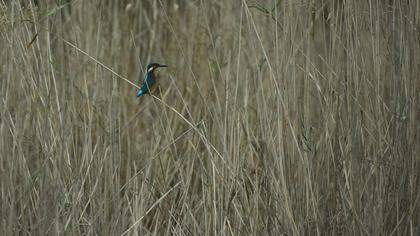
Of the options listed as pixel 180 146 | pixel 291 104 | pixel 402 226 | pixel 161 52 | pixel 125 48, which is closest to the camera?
pixel 402 226

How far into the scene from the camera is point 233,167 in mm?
2039

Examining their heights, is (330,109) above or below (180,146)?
above

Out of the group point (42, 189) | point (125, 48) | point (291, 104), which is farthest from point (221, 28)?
point (42, 189)

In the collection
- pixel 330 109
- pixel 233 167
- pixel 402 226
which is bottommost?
pixel 402 226

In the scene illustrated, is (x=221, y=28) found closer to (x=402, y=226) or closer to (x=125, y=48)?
(x=125, y=48)

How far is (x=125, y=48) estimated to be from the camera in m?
3.35

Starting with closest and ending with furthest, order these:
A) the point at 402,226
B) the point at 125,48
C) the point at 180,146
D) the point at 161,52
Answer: the point at 402,226 < the point at 180,146 < the point at 125,48 < the point at 161,52

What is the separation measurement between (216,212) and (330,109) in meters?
0.39

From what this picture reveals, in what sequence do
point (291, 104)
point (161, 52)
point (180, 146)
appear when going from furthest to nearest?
point (161, 52) < point (180, 146) < point (291, 104)

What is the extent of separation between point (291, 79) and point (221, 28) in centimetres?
126

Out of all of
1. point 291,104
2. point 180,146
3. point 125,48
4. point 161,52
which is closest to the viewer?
point 291,104

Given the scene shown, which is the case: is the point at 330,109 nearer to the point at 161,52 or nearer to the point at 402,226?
the point at 402,226

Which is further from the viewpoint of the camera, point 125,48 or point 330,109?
point 125,48

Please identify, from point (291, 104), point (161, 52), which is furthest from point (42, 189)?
point (161, 52)
